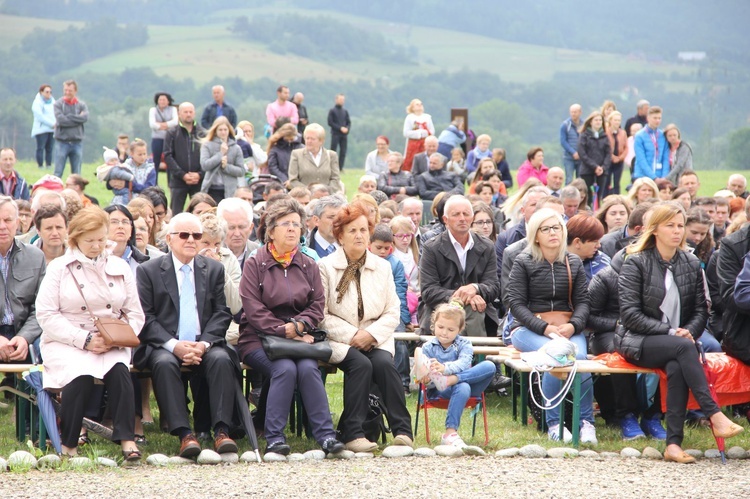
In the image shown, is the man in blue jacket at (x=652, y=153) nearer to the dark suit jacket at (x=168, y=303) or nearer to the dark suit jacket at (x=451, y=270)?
the dark suit jacket at (x=451, y=270)

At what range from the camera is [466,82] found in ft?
394

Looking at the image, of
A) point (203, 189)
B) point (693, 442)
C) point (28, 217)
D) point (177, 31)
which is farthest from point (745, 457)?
point (177, 31)

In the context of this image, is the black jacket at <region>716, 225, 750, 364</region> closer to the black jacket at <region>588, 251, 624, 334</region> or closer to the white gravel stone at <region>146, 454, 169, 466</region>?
the black jacket at <region>588, 251, 624, 334</region>

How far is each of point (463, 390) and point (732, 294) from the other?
6.98 feet

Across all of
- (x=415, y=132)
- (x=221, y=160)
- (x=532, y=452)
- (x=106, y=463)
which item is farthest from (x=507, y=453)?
(x=415, y=132)

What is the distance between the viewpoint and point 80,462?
656cm

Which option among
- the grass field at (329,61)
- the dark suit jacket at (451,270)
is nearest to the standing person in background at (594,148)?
the dark suit jacket at (451,270)

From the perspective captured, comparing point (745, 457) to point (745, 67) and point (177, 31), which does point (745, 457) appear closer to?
point (177, 31)

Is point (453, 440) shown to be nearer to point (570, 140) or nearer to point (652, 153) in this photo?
point (652, 153)

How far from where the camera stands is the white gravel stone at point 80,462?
6.54 m

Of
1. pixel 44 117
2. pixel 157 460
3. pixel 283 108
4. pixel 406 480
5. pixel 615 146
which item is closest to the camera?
pixel 406 480

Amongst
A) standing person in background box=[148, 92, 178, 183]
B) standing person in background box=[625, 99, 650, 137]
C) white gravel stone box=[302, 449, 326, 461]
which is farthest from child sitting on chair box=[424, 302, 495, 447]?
standing person in background box=[625, 99, 650, 137]

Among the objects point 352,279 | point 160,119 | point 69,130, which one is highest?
point 160,119

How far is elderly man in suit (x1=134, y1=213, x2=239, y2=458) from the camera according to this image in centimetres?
702
